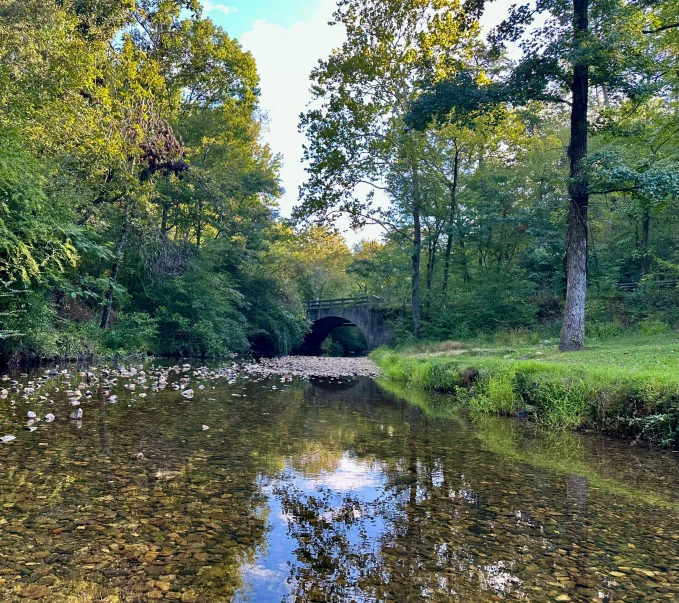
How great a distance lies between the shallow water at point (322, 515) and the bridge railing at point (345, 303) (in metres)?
26.9

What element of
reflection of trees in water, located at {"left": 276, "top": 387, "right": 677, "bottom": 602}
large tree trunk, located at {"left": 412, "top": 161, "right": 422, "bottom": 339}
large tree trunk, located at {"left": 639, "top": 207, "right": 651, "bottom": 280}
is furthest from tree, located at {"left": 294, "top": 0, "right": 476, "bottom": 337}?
reflection of trees in water, located at {"left": 276, "top": 387, "right": 677, "bottom": 602}

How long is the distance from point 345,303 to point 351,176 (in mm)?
13305

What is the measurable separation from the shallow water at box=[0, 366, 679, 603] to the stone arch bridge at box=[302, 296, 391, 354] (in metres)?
25.9

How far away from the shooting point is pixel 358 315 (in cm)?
3425

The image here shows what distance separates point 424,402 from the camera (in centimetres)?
948

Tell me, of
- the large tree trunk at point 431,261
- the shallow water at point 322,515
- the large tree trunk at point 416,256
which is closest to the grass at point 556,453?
the shallow water at point 322,515

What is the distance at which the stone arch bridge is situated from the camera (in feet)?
107

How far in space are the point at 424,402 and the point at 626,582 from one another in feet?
22.9

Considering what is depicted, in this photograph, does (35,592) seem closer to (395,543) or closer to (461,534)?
(395,543)

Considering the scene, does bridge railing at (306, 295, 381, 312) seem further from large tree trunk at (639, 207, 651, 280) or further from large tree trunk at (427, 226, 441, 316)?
large tree trunk at (639, 207, 651, 280)

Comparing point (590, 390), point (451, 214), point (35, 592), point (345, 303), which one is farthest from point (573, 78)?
point (345, 303)

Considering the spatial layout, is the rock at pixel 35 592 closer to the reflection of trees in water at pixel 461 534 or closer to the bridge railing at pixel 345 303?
the reflection of trees in water at pixel 461 534

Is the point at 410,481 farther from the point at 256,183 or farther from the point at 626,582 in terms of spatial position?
the point at 256,183

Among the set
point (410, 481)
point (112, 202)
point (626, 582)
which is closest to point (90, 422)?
point (410, 481)
